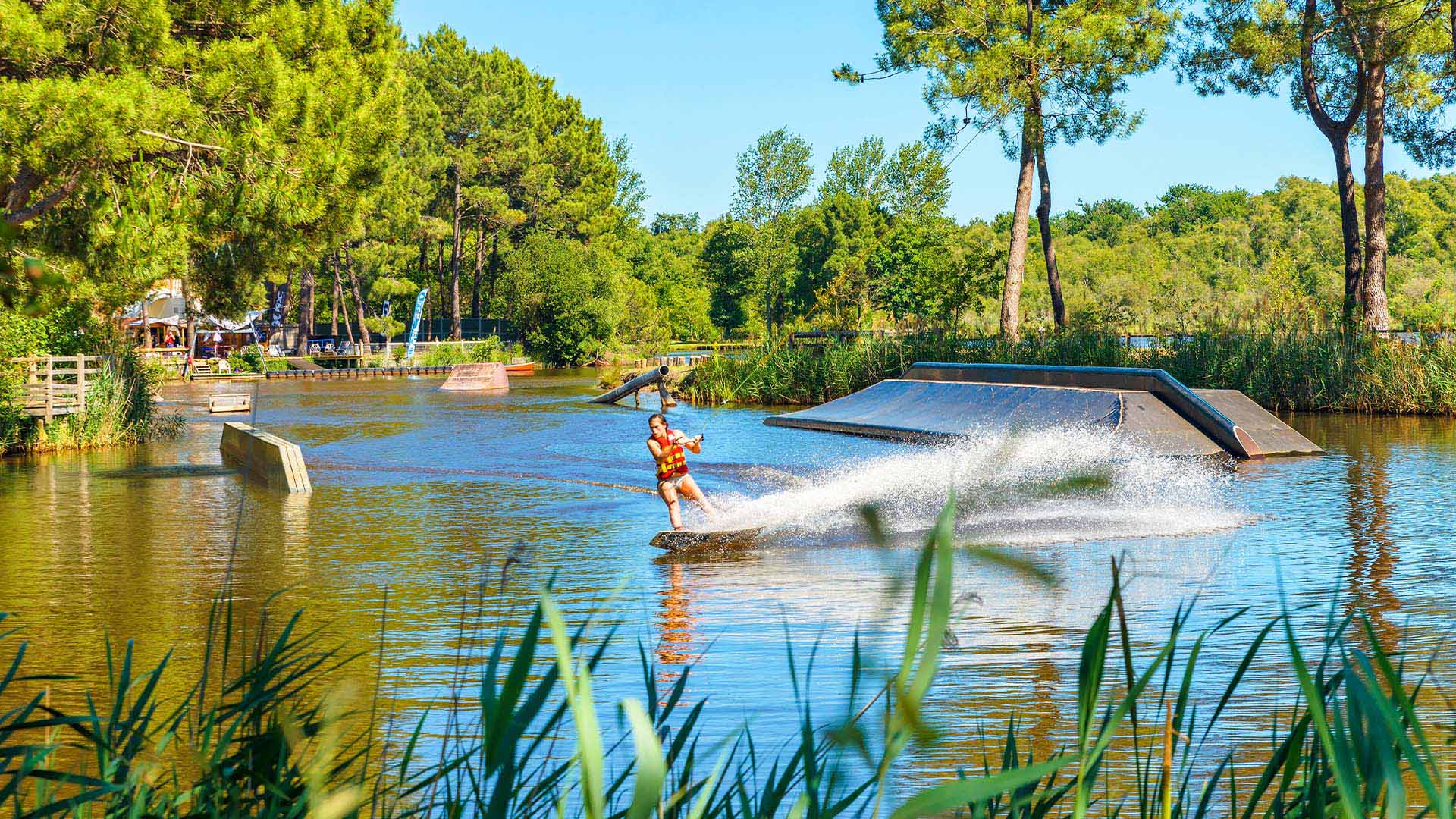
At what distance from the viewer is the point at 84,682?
5.89 meters

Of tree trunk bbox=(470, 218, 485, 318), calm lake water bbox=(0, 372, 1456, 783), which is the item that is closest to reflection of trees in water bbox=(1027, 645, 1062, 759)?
calm lake water bbox=(0, 372, 1456, 783)

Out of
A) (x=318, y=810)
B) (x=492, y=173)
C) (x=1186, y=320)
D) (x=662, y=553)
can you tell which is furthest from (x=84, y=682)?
(x=492, y=173)

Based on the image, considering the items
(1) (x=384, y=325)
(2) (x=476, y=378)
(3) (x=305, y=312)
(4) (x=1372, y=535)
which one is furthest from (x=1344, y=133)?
(3) (x=305, y=312)

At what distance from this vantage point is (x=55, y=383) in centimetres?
1972

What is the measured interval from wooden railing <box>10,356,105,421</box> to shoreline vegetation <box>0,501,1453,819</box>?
49.7 ft

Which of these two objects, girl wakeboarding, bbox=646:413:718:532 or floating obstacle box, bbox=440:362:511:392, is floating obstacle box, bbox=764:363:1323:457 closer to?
girl wakeboarding, bbox=646:413:718:532

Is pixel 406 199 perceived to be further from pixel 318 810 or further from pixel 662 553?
pixel 318 810

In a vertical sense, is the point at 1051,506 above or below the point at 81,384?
above

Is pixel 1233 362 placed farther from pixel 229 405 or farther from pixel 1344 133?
pixel 229 405

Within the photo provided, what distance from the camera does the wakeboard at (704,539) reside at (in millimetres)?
9836

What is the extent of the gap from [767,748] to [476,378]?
3667 cm

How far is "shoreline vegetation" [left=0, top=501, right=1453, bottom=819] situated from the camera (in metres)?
0.96

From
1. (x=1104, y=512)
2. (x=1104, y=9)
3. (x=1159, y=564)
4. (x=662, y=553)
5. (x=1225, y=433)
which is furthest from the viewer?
(x=1104, y=9)

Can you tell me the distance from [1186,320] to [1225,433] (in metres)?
11.4
